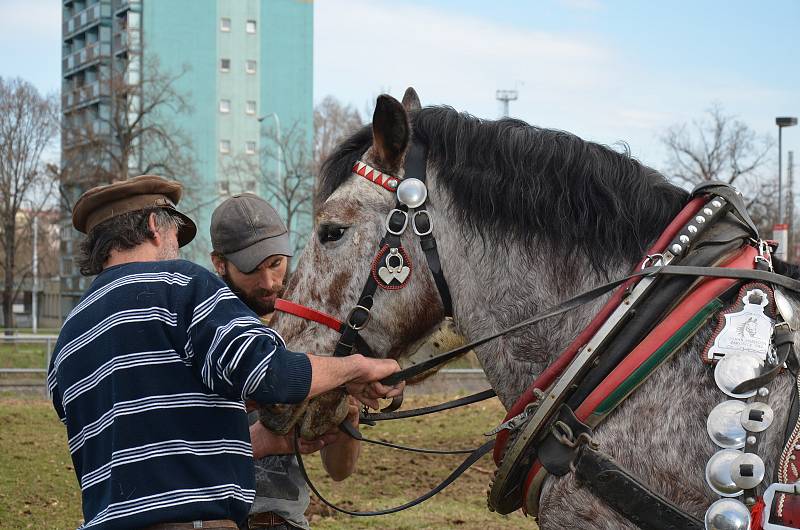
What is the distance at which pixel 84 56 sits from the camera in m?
53.7

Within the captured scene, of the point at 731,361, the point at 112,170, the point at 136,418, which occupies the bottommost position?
the point at 136,418

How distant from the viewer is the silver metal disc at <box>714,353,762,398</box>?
2.51 metres

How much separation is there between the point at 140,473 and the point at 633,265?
1.71 m

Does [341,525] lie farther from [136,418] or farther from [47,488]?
[136,418]

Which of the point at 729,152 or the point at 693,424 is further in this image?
the point at 729,152

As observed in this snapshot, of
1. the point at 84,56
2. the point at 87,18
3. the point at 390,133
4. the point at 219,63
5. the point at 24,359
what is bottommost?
the point at 24,359

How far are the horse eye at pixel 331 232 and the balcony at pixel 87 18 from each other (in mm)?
53483

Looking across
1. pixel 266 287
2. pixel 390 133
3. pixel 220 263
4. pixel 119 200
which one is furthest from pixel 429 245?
pixel 220 263

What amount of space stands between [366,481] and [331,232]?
23.8ft

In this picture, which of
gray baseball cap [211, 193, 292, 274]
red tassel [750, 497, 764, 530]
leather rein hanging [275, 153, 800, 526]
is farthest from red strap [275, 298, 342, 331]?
red tassel [750, 497, 764, 530]

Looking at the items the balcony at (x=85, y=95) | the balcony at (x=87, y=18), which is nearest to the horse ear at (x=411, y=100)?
the balcony at (x=85, y=95)

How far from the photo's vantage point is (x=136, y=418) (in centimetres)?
279

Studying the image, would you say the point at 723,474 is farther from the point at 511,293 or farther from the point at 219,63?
the point at 219,63

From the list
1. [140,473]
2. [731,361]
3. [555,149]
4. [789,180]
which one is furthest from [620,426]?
[789,180]
